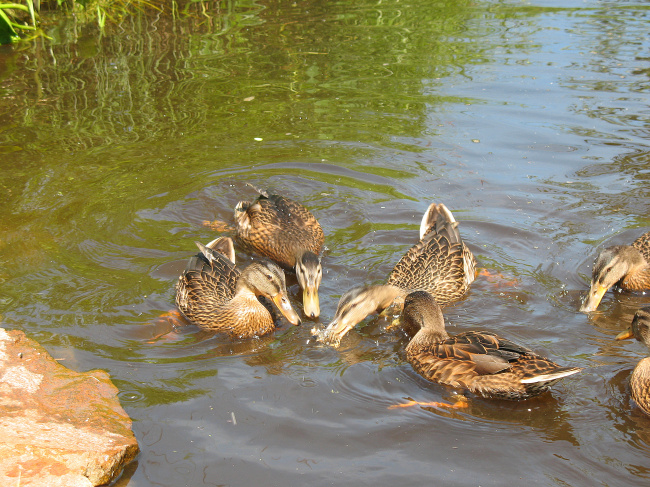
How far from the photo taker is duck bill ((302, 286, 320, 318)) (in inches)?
224

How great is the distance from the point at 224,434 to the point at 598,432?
2283 millimetres

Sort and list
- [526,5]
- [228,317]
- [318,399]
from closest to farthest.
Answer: [318,399]
[228,317]
[526,5]

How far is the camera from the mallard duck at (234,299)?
5645 mm

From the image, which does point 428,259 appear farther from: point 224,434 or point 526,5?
point 526,5

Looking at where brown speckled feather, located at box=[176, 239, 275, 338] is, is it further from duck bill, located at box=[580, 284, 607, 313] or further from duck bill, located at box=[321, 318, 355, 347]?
duck bill, located at box=[580, 284, 607, 313]

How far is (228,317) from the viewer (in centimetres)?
568

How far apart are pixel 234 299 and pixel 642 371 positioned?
310 centimetres

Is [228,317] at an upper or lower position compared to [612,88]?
lower

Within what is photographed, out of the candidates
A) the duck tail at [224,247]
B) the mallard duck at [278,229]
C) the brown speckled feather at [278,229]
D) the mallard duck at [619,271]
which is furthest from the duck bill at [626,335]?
the duck tail at [224,247]

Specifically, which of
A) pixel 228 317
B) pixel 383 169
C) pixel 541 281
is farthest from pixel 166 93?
pixel 541 281

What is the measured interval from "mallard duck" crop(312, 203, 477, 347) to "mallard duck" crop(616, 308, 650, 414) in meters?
1.65

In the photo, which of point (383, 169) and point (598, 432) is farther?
point (383, 169)

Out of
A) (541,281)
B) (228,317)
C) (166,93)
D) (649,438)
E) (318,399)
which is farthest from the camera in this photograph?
(166,93)

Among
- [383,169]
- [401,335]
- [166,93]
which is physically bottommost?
[401,335]
